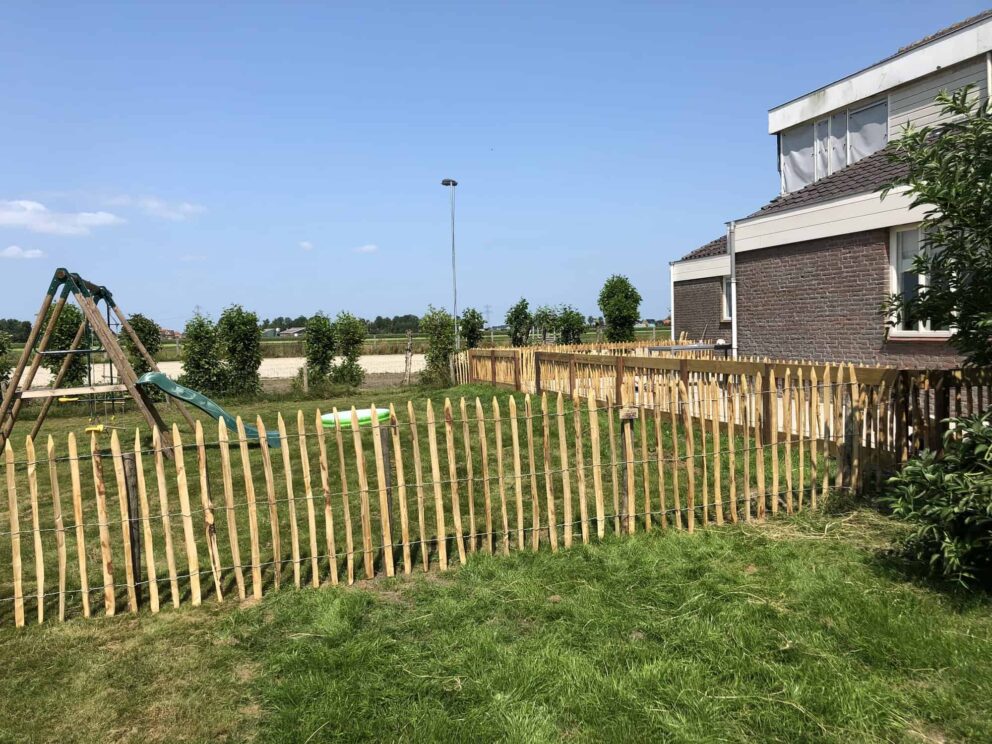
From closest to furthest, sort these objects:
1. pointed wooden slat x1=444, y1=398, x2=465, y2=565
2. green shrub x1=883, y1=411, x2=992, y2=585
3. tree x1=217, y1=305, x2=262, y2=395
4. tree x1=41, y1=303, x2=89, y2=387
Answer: green shrub x1=883, y1=411, x2=992, y2=585, pointed wooden slat x1=444, y1=398, x2=465, y2=565, tree x1=41, y1=303, x2=89, y2=387, tree x1=217, y1=305, x2=262, y2=395

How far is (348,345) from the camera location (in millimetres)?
21578

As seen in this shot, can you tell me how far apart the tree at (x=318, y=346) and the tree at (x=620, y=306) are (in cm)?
1509

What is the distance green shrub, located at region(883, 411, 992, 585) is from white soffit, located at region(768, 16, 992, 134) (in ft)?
32.9

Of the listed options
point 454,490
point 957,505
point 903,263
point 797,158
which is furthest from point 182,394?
point 797,158

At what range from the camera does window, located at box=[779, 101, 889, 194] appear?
46.5 feet

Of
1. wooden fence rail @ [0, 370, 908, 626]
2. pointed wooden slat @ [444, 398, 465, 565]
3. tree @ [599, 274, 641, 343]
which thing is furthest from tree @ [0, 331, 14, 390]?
tree @ [599, 274, 641, 343]

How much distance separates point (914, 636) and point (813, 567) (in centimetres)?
117

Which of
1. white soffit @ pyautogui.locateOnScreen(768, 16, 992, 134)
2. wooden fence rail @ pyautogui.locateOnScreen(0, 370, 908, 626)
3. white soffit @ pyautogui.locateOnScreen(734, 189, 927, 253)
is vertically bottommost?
wooden fence rail @ pyautogui.locateOnScreen(0, 370, 908, 626)

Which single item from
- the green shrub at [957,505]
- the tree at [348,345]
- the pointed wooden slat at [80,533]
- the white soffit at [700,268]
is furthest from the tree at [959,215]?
the tree at [348,345]

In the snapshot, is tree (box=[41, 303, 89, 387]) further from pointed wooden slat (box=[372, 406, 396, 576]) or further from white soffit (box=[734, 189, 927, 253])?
white soffit (box=[734, 189, 927, 253])

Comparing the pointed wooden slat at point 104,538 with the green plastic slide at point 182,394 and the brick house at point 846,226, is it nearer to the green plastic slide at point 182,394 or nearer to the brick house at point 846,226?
the green plastic slide at point 182,394

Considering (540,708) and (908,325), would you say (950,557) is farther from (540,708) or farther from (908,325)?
(540,708)

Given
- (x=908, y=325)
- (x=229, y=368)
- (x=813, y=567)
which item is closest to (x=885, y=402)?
(x=908, y=325)

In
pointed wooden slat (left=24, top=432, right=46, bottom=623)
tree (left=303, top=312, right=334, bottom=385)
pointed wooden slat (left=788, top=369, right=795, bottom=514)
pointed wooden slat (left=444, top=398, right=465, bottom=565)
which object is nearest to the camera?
pointed wooden slat (left=24, top=432, right=46, bottom=623)
